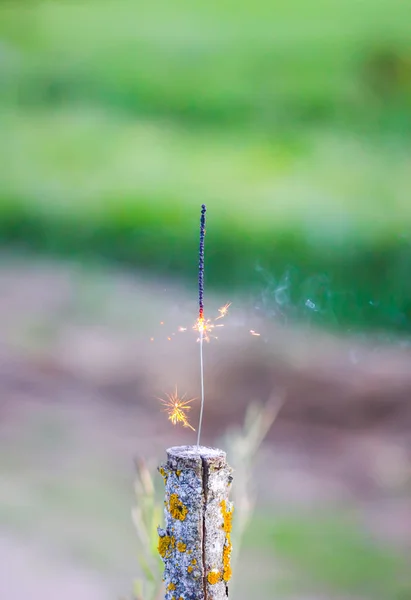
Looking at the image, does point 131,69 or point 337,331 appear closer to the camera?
point 337,331

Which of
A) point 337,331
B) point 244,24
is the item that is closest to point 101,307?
point 337,331

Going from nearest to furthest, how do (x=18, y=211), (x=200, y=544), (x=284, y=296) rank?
(x=200, y=544) → (x=284, y=296) → (x=18, y=211)

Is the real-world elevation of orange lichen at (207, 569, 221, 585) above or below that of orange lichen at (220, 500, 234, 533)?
below

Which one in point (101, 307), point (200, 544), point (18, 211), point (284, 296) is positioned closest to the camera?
point (200, 544)

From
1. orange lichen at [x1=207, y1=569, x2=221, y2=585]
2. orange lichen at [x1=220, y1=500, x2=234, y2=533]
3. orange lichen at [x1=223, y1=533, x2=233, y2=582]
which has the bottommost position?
orange lichen at [x1=207, y1=569, x2=221, y2=585]

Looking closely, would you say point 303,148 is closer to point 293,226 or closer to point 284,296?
point 293,226

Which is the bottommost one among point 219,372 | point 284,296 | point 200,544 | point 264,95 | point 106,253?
point 200,544

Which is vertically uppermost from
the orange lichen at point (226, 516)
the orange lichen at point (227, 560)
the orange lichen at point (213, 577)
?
the orange lichen at point (226, 516)

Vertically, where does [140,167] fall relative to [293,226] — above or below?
above

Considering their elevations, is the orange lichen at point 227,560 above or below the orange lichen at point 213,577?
above
